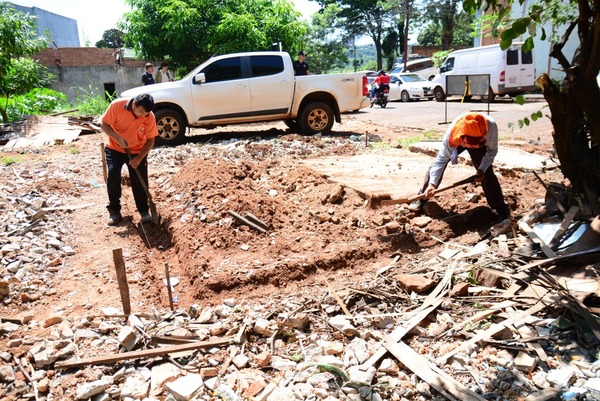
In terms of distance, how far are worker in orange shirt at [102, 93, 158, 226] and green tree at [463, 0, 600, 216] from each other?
3.92 m

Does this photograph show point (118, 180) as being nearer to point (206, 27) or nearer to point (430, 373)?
point (430, 373)

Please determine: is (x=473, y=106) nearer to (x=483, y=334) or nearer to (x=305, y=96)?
(x=305, y=96)

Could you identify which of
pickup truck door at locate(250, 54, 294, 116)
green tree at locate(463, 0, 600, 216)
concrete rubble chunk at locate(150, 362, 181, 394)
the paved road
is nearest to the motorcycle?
the paved road

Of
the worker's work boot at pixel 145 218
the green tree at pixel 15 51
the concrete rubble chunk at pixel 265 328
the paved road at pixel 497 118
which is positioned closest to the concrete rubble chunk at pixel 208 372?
the concrete rubble chunk at pixel 265 328

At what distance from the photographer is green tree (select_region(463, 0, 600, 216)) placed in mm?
4117

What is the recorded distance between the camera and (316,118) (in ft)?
38.9

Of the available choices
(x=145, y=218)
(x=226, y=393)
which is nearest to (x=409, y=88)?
(x=145, y=218)

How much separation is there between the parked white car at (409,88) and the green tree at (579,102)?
1971 cm

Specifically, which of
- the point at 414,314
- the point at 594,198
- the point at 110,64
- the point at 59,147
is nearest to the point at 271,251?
the point at 414,314

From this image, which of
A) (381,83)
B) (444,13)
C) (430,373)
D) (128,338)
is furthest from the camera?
(444,13)

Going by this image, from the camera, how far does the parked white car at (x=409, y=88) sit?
24297 mm

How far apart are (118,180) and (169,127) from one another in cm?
462

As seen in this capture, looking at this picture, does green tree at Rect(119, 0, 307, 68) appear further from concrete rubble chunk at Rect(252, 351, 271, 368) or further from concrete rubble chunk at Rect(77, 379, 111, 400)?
concrete rubble chunk at Rect(77, 379, 111, 400)

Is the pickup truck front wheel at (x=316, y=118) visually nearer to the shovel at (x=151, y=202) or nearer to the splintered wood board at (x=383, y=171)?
the splintered wood board at (x=383, y=171)
